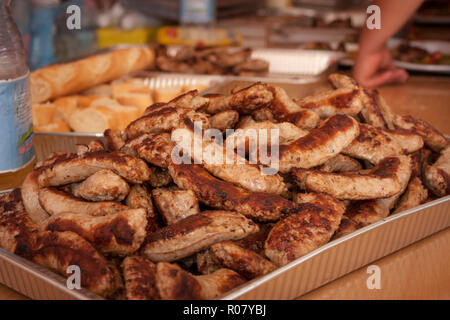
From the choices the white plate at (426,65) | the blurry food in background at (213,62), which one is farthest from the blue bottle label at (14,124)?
the white plate at (426,65)

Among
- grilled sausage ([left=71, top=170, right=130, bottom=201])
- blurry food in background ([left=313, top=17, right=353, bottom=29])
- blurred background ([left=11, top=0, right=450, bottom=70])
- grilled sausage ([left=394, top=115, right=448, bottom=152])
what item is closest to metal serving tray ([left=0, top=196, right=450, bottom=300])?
grilled sausage ([left=71, top=170, right=130, bottom=201])

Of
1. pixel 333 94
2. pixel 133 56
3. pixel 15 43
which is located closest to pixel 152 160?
pixel 333 94

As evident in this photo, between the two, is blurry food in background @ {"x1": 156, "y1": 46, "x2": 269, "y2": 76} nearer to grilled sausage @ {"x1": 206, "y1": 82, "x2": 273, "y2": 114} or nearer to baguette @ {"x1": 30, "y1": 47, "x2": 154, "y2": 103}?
baguette @ {"x1": 30, "y1": 47, "x2": 154, "y2": 103}

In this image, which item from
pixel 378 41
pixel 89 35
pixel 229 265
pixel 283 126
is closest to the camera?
pixel 229 265

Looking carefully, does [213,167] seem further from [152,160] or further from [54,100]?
[54,100]

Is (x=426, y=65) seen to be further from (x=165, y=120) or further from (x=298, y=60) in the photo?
(x=165, y=120)

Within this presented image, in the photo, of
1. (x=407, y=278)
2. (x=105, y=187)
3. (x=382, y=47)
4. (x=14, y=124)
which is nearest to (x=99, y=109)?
(x=14, y=124)

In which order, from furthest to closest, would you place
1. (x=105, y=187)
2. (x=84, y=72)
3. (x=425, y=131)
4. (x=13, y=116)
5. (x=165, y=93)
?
(x=84, y=72)
(x=165, y=93)
(x=425, y=131)
(x=13, y=116)
(x=105, y=187)
